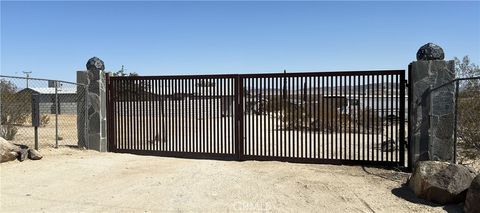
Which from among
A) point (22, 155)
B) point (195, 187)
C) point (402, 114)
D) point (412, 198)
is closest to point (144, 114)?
point (22, 155)

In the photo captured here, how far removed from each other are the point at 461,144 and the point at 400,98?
6.08 feet

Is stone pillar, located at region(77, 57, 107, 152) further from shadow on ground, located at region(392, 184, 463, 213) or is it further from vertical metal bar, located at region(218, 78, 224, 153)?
shadow on ground, located at region(392, 184, 463, 213)

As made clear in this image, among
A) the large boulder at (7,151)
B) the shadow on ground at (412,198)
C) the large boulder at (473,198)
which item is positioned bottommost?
the shadow on ground at (412,198)

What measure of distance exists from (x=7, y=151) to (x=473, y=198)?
9115 mm

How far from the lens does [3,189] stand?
7980 mm

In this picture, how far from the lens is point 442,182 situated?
7.09 meters

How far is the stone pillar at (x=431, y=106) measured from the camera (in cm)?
930

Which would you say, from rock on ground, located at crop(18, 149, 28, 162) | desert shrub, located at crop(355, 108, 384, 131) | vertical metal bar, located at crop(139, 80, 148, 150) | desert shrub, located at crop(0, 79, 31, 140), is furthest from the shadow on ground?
desert shrub, located at crop(0, 79, 31, 140)

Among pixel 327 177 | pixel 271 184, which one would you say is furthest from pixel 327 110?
pixel 271 184

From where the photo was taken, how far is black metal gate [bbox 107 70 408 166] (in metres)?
10.3

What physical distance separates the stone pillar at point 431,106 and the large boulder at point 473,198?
3.06 meters

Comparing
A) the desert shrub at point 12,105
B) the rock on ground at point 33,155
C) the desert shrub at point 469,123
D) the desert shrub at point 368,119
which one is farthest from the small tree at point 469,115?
the desert shrub at point 12,105

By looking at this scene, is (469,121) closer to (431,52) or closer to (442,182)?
(431,52)

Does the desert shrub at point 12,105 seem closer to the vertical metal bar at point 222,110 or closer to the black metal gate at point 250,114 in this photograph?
the black metal gate at point 250,114
